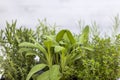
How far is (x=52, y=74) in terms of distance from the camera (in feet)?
5.02

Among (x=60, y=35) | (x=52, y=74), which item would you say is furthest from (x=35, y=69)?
(x=60, y=35)

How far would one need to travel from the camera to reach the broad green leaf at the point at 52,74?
59.9 inches

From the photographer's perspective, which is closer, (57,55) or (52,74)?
(52,74)

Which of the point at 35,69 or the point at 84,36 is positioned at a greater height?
the point at 84,36

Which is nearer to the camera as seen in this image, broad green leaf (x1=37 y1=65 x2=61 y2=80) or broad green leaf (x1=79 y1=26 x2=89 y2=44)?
broad green leaf (x1=37 y1=65 x2=61 y2=80)

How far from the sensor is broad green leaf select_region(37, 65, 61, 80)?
1.52 meters

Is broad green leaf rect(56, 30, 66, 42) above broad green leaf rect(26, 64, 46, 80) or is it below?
above

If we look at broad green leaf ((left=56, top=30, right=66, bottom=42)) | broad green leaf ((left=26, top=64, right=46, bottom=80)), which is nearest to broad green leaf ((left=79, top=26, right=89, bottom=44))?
broad green leaf ((left=56, top=30, right=66, bottom=42))

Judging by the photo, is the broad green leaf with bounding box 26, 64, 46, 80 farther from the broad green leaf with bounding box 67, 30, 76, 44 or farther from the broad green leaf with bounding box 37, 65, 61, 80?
the broad green leaf with bounding box 67, 30, 76, 44

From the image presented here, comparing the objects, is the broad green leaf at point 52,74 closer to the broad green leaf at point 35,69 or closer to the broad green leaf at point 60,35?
the broad green leaf at point 35,69

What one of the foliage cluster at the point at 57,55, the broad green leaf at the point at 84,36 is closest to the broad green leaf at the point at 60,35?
the foliage cluster at the point at 57,55

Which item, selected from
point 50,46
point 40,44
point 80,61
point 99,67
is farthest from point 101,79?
point 40,44

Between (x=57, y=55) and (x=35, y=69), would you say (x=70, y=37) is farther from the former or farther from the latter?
(x=35, y=69)

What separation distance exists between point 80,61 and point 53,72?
0.16 metres
